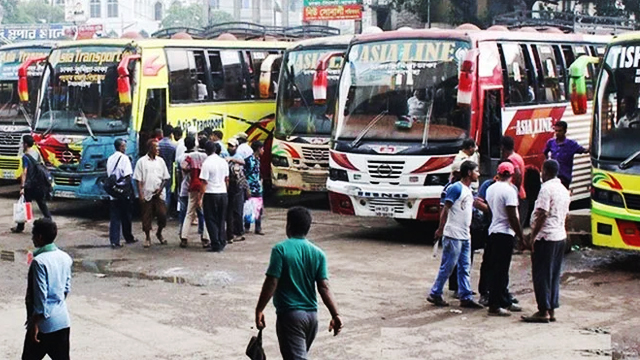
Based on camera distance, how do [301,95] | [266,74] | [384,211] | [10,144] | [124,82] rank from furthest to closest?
1. [10,144]
2. [301,95]
3. [266,74]
4. [124,82]
5. [384,211]

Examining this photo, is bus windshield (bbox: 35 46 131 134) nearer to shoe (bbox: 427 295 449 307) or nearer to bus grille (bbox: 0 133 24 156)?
bus grille (bbox: 0 133 24 156)

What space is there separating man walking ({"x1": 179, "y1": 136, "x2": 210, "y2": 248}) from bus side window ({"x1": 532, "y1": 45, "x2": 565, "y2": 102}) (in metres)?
5.51

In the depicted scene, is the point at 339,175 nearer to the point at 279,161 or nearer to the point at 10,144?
the point at 279,161

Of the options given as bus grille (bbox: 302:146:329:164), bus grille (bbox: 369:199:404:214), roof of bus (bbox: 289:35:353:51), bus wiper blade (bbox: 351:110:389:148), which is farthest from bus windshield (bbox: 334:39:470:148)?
roof of bus (bbox: 289:35:353:51)

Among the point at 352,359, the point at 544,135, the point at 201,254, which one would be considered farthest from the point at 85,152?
the point at 352,359

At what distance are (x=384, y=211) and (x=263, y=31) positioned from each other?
31.0ft

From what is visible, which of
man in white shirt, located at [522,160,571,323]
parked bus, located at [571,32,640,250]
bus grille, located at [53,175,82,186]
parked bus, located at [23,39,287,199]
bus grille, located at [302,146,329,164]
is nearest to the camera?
man in white shirt, located at [522,160,571,323]

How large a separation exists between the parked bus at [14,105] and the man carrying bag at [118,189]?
6.04 m

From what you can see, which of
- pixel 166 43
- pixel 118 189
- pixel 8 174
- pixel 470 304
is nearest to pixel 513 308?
pixel 470 304

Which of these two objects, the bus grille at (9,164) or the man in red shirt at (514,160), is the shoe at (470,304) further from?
the bus grille at (9,164)

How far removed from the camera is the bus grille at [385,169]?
14922 mm

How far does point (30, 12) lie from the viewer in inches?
4272

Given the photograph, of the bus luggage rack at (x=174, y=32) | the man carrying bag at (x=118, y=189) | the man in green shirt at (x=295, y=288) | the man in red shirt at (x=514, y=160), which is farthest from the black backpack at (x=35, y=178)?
the man in green shirt at (x=295, y=288)

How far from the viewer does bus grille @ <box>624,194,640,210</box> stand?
12477mm
